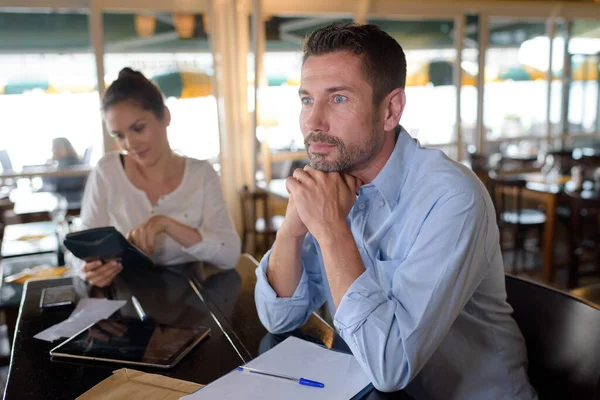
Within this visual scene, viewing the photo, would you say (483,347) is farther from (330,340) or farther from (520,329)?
(330,340)

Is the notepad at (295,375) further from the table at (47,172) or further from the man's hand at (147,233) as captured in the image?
the table at (47,172)

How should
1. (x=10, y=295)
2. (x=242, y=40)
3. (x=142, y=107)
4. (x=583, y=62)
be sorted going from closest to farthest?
(x=142, y=107), (x=10, y=295), (x=242, y=40), (x=583, y=62)

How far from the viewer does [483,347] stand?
1.20 metres

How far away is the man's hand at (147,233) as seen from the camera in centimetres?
186

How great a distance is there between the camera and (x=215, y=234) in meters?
Answer: 2.04

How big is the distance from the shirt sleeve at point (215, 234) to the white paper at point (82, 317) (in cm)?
44

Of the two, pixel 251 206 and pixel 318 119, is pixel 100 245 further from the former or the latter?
pixel 251 206

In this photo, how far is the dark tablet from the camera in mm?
1581

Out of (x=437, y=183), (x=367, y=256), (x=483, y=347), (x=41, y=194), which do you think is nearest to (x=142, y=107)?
(x=367, y=256)

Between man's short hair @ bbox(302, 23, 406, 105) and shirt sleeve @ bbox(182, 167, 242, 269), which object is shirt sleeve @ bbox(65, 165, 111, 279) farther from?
man's short hair @ bbox(302, 23, 406, 105)

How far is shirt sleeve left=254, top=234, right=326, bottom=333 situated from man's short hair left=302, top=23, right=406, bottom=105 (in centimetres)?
48

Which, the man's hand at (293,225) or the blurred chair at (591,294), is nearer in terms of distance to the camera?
the man's hand at (293,225)

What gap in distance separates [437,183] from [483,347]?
0.42 m

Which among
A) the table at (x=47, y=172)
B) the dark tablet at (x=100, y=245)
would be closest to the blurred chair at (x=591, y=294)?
the dark tablet at (x=100, y=245)
